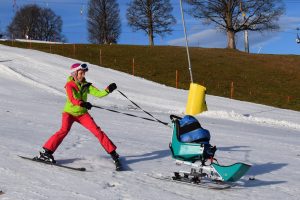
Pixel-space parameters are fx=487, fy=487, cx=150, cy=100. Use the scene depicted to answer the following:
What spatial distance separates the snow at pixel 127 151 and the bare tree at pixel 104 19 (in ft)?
183

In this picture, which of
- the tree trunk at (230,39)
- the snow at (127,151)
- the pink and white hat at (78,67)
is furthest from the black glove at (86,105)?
the tree trunk at (230,39)

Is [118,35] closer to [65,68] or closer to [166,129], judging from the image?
[65,68]

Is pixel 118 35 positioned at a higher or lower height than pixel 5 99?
higher

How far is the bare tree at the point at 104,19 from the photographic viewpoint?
78062 millimetres

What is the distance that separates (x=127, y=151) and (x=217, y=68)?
29.8 meters

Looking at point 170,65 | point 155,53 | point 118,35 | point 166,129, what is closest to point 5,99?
point 166,129

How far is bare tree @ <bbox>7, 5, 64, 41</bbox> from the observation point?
3612 inches

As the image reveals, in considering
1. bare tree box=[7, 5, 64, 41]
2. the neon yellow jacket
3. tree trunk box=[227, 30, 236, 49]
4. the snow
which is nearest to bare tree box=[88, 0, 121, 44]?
bare tree box=[7, 5, 64, 41]

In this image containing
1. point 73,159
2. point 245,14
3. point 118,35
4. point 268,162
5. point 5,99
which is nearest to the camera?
point 73,159

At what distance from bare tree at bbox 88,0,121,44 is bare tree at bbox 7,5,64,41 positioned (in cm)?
1612

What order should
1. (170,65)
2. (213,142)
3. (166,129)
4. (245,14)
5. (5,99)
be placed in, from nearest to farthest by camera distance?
(213,142), (166,129), (5,99), (170,65), (245,14)

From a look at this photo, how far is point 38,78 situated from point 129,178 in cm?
1977

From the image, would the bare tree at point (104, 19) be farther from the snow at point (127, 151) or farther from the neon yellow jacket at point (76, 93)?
the neon yellow jacket at point (76, 93)

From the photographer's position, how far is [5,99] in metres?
18.6
